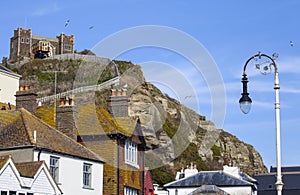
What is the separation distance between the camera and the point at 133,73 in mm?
119000

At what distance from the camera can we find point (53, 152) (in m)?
35.9

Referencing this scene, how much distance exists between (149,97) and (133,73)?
36.7 ft

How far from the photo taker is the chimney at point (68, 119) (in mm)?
41469

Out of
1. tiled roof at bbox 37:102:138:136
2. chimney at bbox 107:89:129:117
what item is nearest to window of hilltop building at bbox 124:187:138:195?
tiled roof at bbox 37:102:138:136

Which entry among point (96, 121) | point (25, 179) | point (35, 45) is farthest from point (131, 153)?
point (35, 45)

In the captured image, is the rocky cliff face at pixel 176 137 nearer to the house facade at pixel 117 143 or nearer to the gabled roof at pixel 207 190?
the gabled roof at pixel 207 190

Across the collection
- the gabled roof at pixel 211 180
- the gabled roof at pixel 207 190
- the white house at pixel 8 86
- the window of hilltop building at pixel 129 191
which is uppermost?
the white house at pixel 8 86

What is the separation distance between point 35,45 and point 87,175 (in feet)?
361

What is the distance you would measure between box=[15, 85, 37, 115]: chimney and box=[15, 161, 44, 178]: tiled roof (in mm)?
7953

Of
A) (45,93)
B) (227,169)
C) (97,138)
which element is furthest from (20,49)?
(97,138)

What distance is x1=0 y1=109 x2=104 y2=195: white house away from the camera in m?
34.8

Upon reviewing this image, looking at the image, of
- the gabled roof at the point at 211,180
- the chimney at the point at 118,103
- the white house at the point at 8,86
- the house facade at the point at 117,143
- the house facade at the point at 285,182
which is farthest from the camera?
the house facade at the point at 285,182

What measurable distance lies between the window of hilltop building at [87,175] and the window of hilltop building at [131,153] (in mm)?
4938

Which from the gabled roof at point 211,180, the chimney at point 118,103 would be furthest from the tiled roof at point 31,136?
A: the gabled roof at point 211,180
